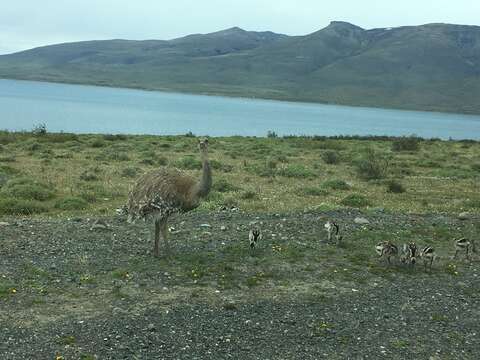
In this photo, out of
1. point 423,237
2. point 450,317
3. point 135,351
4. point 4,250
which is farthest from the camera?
point 423,237

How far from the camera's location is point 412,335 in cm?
1007

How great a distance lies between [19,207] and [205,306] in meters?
10.4

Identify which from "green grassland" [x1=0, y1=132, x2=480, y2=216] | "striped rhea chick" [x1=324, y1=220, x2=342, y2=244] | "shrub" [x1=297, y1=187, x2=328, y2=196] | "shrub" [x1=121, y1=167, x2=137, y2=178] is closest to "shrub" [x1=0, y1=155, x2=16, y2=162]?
"green grassland" [x1=0, y1=132, x2=480, y2=216]

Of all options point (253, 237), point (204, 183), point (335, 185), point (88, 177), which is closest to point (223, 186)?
point (335, 185)

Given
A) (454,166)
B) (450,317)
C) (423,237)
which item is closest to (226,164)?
(454,166)

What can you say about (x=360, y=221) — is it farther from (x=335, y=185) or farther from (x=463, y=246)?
(x=335, y=185)

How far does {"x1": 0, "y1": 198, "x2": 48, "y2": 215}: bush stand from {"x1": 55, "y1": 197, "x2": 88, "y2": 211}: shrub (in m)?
0.59

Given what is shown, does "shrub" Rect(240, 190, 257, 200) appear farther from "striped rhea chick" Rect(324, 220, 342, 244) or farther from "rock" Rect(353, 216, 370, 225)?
"striped rhea chick" Rect(324, 220, 342, 244)

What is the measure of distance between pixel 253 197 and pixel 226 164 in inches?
447

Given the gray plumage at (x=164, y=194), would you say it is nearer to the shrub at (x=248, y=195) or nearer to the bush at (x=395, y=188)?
the shrub at (x=248, y=195)

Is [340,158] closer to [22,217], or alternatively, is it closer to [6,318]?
[22,217]

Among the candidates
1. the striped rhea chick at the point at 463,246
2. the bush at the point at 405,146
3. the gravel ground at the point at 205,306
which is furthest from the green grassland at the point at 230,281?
the bush at the point at 405,146

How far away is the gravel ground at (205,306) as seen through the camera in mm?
9195

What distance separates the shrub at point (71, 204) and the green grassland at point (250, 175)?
0.10ft
